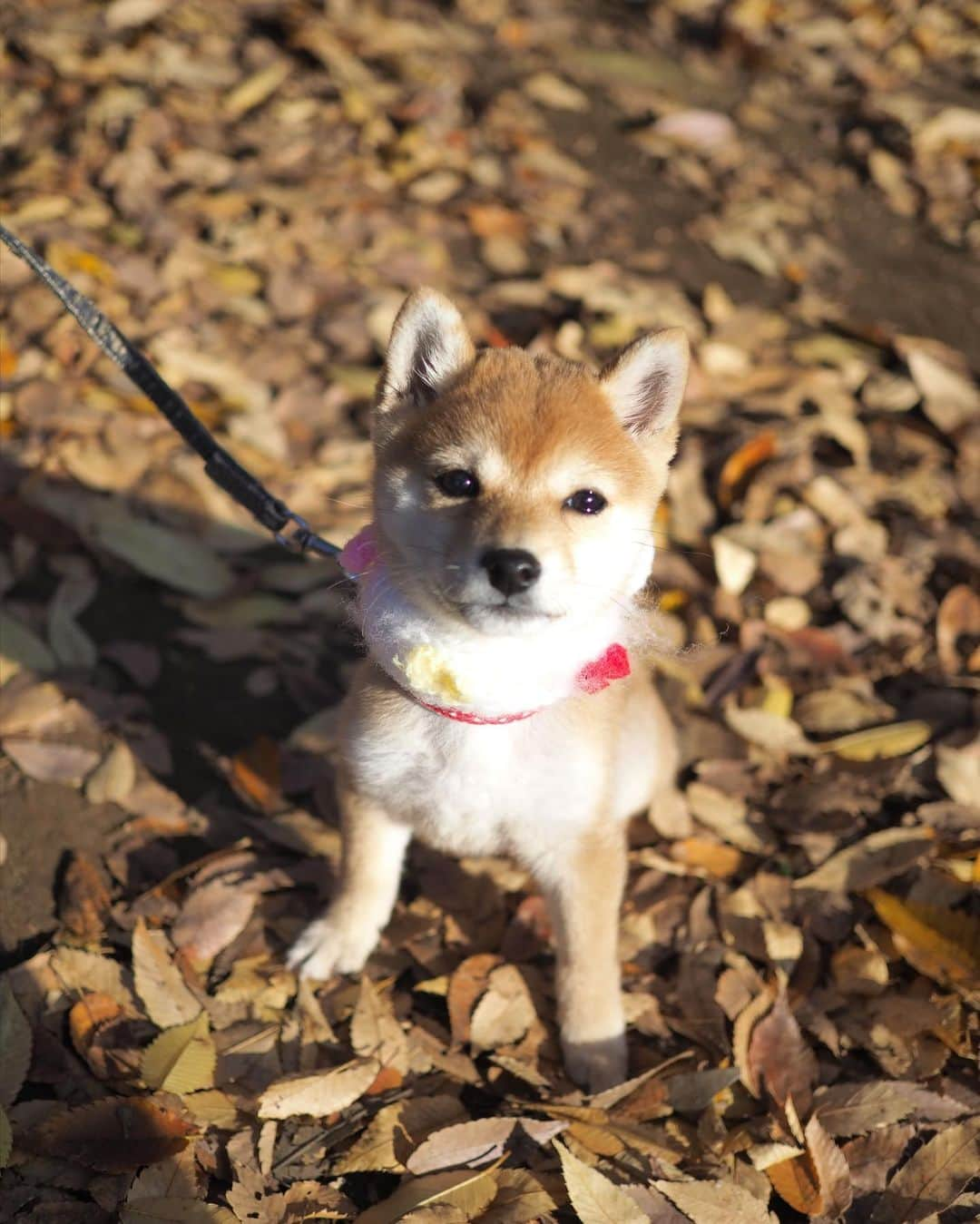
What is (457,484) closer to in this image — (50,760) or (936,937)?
(50,760)

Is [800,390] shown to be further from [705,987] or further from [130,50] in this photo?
[130,50]

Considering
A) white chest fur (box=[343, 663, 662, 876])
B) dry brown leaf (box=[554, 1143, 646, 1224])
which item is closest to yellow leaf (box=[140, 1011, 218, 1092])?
white chest fur (box=[343, 663, 662, 876])

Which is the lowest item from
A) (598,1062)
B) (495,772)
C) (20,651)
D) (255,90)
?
(598,1062)

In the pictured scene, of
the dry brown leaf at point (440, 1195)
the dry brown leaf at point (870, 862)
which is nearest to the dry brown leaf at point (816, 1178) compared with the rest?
the dry brown leaf at point (440, 1195)

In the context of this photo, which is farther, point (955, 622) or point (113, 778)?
point (955, 622)

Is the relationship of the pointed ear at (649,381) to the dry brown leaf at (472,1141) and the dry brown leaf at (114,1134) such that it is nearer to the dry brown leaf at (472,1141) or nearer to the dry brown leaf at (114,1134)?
the dry brown leaf at (472,1141)

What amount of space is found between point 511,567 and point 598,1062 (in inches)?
56.4

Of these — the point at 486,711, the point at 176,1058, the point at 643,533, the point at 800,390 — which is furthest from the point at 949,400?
the point at 176,1058

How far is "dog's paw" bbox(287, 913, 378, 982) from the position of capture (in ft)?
9.81

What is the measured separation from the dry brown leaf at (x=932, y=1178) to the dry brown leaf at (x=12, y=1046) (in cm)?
202

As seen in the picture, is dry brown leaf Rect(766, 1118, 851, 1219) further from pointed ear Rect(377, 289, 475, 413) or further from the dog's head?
pointed ear Rect(377, 289, 475, 413)

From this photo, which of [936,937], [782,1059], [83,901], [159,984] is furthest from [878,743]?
[83,901]

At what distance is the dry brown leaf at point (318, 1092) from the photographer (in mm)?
2619

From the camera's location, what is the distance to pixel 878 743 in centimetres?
368
